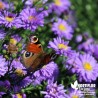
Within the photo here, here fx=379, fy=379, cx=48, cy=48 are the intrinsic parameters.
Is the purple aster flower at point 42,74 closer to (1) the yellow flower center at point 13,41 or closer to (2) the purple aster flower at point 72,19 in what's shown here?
(1) the yellow flower center at point 13,41

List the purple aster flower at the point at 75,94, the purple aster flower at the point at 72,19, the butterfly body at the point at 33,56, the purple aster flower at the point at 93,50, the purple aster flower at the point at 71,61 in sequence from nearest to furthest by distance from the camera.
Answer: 1. the butterfly body at the point at 33,56
2. the purple aster flower at the point at 75,94
3. the purple aster flower at the point at 71,61
4. the purple aster flower at the point at 93,50
5. the purple aster flower at the point at 72,19

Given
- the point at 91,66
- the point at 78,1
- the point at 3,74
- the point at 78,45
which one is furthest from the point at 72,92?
the point at 78,1

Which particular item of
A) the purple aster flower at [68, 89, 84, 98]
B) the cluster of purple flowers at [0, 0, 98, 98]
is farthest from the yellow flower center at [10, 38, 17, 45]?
the purple aster flower at [68, 89, 84, 98]

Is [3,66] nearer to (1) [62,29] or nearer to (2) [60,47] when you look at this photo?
(2) [60,47]

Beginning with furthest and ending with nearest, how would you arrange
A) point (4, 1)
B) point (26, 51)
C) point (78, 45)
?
1. point (78, 45)
2. point (4, 1)
3. point (26, 51)

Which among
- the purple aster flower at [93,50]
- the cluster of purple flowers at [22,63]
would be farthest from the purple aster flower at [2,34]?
the purple aster flower at [93,50]

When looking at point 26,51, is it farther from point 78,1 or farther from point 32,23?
point 78,1
